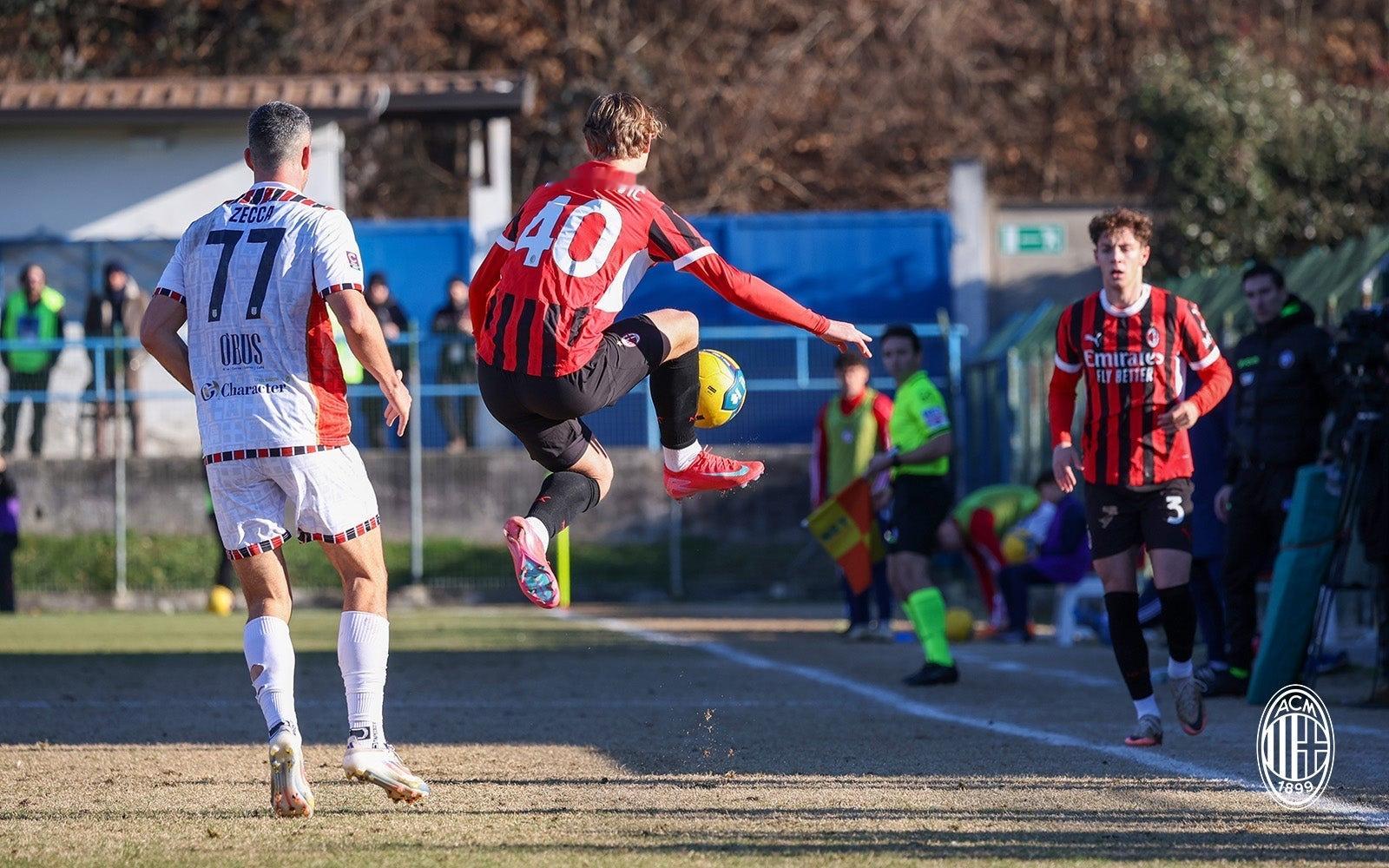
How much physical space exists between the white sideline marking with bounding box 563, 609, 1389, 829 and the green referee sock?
1.42ft

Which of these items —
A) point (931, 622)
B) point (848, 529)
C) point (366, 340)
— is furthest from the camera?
point (848, 529)

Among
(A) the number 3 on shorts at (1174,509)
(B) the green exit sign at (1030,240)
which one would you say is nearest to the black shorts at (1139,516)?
(A) the number 3 on shorts at (1174,509)

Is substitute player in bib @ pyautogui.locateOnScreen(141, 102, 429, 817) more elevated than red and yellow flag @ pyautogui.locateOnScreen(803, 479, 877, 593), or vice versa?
substitute player in bib @ pyautogui.locateOnScreen(141, 102, 429, 817)

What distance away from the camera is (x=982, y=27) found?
103 feet

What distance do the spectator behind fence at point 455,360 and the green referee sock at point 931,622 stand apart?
10.6m

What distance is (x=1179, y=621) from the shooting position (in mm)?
7906

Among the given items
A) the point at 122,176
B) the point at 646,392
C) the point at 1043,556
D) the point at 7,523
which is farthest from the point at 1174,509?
the point at 122,176

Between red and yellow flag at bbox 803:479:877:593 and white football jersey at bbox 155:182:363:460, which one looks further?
red and yellow flag at bbox 803:479:877:593

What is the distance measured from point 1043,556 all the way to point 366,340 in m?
9.73

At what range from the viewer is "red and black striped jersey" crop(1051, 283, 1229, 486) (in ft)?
25.5

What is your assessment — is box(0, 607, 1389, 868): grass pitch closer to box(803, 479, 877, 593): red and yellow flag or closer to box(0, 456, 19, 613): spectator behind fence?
box(803, 479, 877, 593): red and yellow flag

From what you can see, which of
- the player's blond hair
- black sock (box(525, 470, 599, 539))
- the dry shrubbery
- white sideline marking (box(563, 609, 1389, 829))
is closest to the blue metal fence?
white sideline marking (box(563, 609, 1389, 829))

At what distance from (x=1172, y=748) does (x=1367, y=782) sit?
1.17 metres

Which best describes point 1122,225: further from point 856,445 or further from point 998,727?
point 856,445
